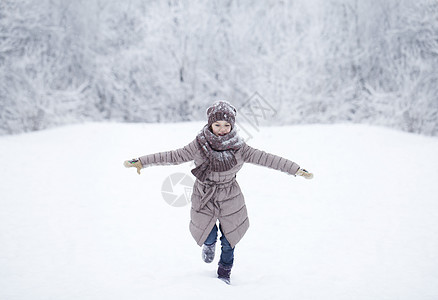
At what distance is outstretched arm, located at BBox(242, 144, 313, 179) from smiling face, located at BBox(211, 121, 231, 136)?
221mm

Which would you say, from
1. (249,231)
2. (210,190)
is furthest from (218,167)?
(249,231)

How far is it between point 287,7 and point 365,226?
1271 cm

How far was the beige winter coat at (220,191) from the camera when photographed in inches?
108

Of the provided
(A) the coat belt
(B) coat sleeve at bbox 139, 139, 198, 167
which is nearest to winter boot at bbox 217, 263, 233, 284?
(A) the coat belt

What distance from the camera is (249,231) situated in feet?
15.8

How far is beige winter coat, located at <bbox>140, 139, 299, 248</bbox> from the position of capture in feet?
8.96

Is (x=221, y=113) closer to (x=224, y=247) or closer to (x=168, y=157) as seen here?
(x=168, y=157)

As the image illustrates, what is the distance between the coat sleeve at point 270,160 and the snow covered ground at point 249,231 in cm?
109

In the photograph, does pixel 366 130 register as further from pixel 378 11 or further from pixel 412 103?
pixel 378 11

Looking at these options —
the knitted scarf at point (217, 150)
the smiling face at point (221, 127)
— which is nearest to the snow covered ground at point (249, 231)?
the knitted scarf at point (217, 150)

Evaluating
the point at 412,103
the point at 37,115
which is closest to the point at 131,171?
the point at 37,115

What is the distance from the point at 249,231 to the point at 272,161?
2323 mm

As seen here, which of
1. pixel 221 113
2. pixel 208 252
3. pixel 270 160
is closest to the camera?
pixel 221 113

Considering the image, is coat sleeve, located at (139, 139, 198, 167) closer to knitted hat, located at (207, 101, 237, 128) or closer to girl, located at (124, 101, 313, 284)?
girl, located at (124, 101, 313, 284)
